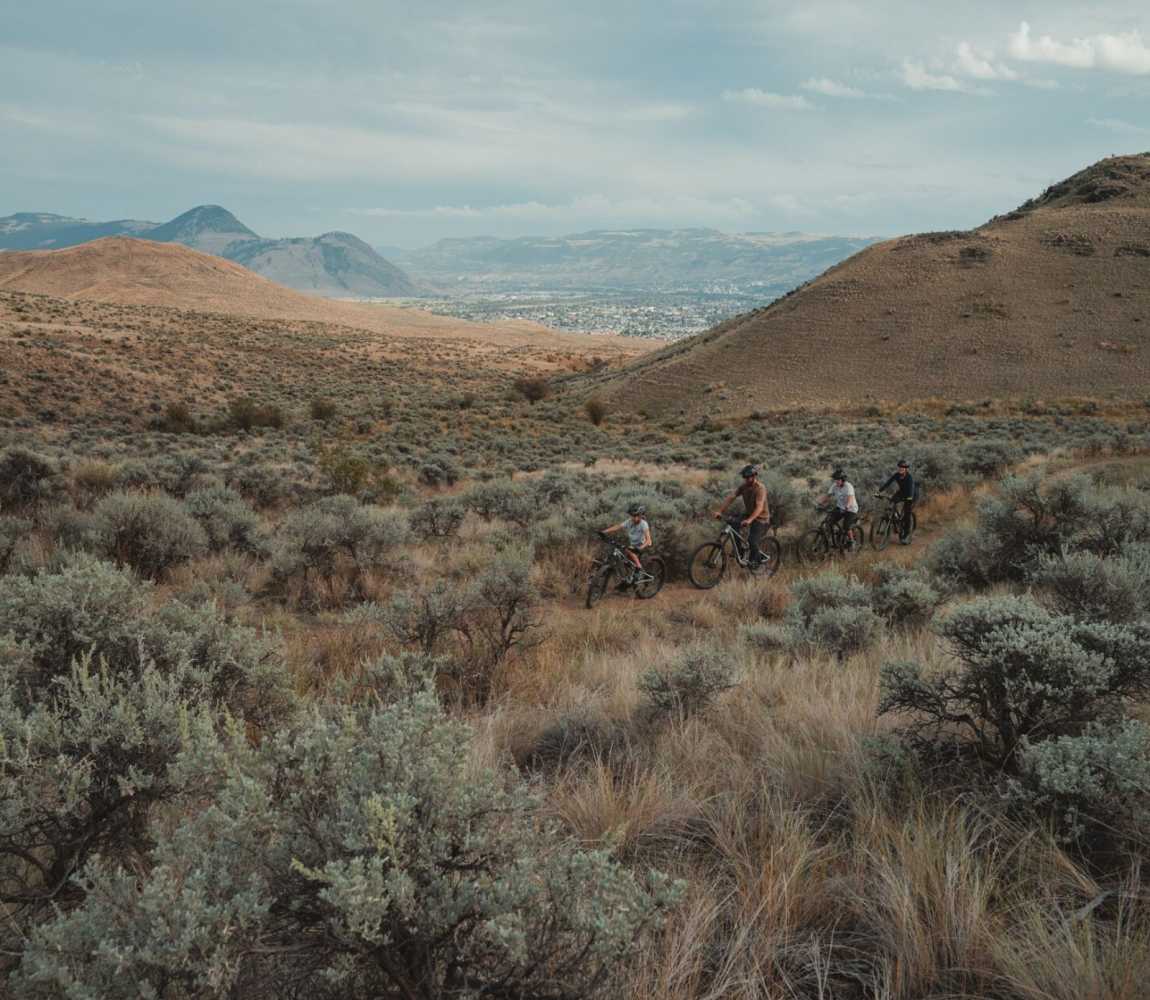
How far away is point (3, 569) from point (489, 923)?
8978mm

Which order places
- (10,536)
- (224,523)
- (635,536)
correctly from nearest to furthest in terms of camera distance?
1. (10,536)
2. (635,536)
3. (224,523)

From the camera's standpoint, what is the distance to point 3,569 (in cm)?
799

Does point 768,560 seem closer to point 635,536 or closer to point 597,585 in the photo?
point 635,536

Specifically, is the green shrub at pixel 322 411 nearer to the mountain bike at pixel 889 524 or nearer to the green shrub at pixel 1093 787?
the mountain bike at pixel 889 524

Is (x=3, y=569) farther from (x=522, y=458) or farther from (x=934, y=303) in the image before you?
(x=934, y=303)

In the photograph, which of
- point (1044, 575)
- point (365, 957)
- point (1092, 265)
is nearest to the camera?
point (365, 957)

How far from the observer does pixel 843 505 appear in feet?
38.2

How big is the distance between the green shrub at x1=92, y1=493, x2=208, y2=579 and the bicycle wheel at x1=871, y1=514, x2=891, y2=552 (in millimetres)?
11193

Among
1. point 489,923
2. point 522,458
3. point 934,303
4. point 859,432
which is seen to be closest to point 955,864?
point 489,923

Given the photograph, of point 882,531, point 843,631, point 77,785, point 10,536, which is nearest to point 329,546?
point 10,536

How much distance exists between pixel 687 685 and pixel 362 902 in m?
3.16

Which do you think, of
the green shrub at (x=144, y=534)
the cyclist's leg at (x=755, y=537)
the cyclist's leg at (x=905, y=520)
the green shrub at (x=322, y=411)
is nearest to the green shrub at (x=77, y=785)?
the green shrub at (x=144, y=534)

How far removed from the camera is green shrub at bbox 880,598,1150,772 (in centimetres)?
320

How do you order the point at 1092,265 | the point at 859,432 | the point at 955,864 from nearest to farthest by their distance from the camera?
the point at 955,864 → the point at 859,432 → the point at 1092,265
